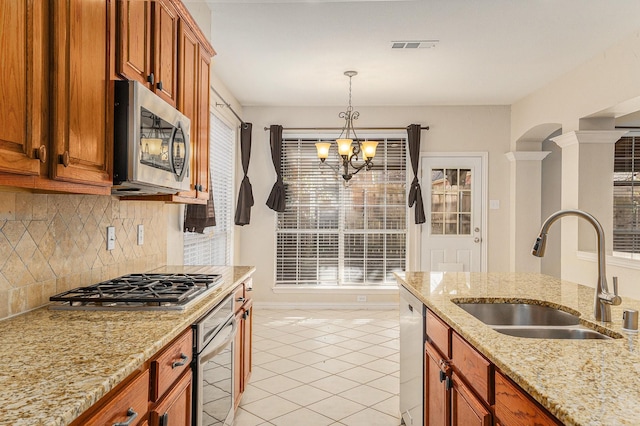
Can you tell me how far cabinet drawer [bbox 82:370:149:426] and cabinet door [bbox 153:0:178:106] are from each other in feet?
4.56

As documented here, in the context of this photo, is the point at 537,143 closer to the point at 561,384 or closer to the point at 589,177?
the point at 589,177

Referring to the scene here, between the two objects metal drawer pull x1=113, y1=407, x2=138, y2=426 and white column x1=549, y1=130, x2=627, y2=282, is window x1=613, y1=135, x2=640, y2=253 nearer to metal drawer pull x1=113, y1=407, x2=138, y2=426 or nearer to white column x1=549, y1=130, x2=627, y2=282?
white column x1=549, y1=130, x2=627, y2=282

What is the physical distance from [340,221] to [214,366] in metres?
4.00

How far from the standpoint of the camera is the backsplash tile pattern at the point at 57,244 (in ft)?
5.23

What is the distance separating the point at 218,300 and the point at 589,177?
13.0 ft

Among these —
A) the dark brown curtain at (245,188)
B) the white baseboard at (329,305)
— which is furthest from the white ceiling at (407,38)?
the white baseboard at (329,305)

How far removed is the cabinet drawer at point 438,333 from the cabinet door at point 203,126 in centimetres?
160

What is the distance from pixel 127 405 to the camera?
1.18 meters

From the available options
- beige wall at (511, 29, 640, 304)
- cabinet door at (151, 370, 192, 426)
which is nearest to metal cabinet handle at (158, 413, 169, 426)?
cabinet door at (151, 370, 192, 426)

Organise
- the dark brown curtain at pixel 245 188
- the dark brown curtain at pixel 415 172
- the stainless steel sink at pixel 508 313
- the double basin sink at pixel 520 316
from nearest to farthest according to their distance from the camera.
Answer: the double basin sink at pixel 520 316 < the stainless steel sink at pixel 508 313 < the dark brown curtain at pixel 245 188 < the dark brown curtain at pixel 415 172

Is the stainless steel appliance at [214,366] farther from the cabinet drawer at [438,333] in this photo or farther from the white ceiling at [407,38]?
the white ceiling at [407,38]

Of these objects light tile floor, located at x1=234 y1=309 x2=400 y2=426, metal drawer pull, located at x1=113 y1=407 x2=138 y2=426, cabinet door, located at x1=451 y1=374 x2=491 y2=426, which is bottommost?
light tile floor, located at x1=234 y1=309 x2=400 y2=426

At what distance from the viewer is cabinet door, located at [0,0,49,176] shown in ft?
3.66

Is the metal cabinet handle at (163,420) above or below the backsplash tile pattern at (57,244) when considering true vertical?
below
